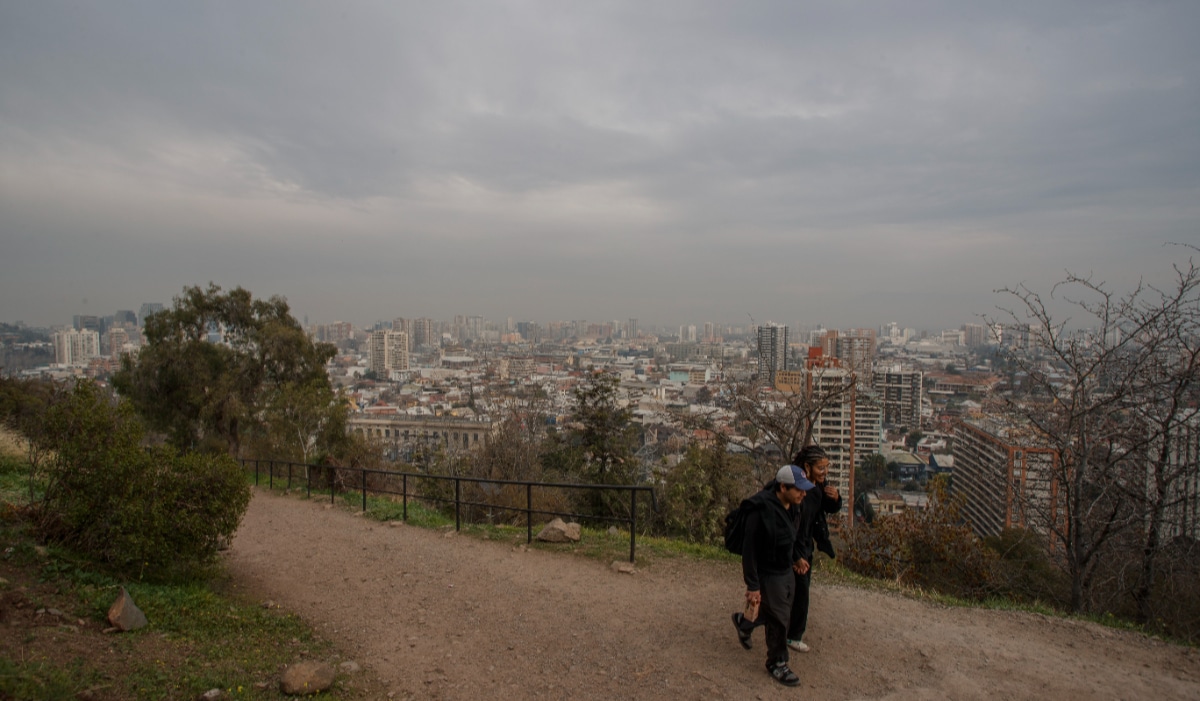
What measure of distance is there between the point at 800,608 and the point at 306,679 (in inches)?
127

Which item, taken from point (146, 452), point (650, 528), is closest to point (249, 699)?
point (146, 452)

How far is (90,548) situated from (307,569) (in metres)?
1.97

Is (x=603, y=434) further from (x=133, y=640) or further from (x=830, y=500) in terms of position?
(x=133, y=640)

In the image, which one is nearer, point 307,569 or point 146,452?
point 146,452

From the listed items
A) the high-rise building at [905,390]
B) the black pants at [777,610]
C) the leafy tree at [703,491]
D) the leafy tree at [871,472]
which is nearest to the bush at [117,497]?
the black pants at [777,610]

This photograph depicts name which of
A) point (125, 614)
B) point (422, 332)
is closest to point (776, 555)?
point (125, 614)

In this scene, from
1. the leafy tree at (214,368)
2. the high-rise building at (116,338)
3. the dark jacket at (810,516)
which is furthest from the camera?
the high-rise building at (116,338)

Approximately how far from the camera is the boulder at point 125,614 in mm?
3963

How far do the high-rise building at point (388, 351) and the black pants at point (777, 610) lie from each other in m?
68.6

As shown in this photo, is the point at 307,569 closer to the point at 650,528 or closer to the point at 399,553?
the point at 399,553

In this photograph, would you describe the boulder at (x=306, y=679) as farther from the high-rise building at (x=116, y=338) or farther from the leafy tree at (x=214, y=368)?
the high-rise building at (x=116, y=338)

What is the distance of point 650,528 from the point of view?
1076 cm

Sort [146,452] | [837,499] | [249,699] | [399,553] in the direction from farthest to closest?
[399,553], [146,452], [837,499], [249,699]

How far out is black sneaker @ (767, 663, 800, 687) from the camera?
12.6 ft
